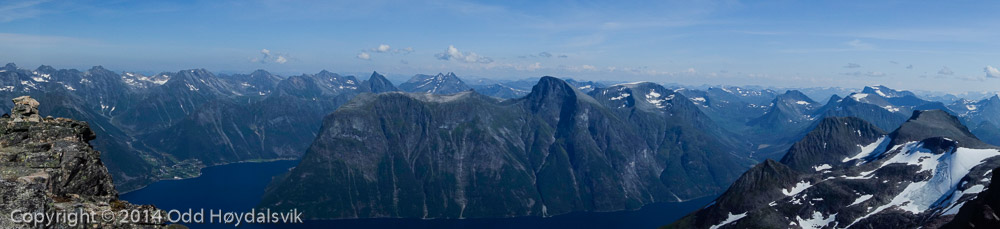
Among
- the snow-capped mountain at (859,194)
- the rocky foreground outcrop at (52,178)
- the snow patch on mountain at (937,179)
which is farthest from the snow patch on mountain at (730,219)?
the rocky foreground outcrop at (52,178)

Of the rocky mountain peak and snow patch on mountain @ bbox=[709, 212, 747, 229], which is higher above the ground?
the rocky mountain peak

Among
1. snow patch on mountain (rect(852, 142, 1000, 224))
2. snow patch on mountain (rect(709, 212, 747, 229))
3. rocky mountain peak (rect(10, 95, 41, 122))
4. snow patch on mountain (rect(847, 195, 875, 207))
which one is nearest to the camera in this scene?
rocky mountain peak (rect(10, 95, 41, 122))

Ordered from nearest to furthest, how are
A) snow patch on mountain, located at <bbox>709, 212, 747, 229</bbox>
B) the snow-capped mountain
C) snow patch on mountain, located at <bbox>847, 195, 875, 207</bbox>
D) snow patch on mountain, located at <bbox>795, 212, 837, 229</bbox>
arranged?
the snow-capped mountain → snow patch on mountain, located at <bbox>795, 212, 837, 229</bbox> → snow patch on mountain, located at <bbox>847, 195, 875, 207</bbox> → snow patch on mountain, located at <bbox>709, 212, 747, 229</bbox>

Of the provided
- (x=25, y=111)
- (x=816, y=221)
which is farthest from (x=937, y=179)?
(x=25, y=111)

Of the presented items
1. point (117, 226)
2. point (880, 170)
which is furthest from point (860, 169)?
point (117, 226)

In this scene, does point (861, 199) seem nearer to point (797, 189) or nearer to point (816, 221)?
point (816, 221)

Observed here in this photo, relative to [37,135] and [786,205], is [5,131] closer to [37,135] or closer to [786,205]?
[37,135]

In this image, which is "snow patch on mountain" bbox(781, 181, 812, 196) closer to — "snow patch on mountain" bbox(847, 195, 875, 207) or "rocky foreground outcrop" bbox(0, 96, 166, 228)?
"snow patch on mountain" bbox(847, 195, 875, 207)

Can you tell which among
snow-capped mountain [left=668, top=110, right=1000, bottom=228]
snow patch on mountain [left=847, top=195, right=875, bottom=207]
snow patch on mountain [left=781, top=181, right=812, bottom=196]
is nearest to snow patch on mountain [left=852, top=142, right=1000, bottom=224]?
snow-capped mountain [left=668, top=110, right=1000, bottom=228]
